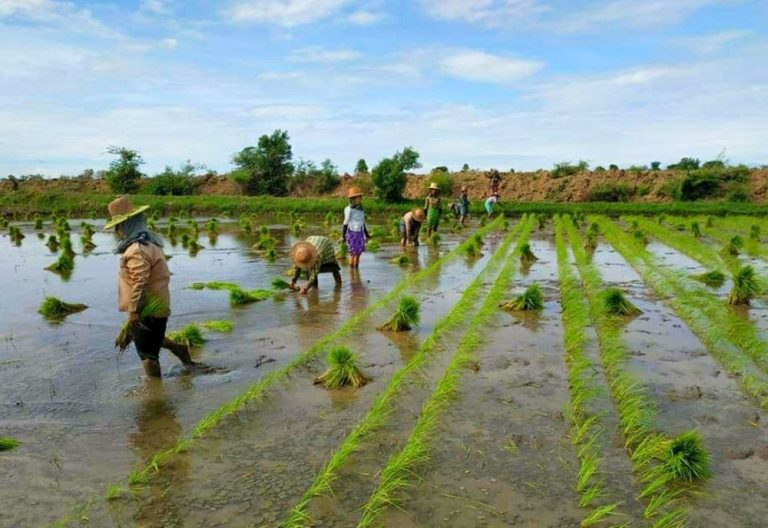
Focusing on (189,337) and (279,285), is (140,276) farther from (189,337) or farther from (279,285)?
(279,285)

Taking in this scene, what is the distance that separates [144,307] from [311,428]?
1.75m

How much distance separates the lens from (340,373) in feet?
15.7

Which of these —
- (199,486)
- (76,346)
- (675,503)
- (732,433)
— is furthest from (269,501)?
(76,346)

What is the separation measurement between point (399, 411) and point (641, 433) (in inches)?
62.4

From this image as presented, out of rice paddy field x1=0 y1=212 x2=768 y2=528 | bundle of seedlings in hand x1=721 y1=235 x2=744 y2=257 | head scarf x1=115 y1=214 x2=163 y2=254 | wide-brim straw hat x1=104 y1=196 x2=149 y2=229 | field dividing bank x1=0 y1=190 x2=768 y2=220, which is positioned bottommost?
rice paddy field x1=0 y1=212 x2=768 y2=528

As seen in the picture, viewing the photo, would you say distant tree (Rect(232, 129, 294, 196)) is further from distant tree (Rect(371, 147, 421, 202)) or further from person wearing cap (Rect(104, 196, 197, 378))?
person wearing cap (Rect(104, 196, 197, 378))

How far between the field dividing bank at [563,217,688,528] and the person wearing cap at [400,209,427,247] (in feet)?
24.5

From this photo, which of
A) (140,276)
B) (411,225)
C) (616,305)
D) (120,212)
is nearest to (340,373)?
(140,276)

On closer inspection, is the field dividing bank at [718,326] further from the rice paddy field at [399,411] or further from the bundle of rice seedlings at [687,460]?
the bundle of rice seedlings at [687,460]

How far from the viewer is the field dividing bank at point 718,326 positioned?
489 centimetres

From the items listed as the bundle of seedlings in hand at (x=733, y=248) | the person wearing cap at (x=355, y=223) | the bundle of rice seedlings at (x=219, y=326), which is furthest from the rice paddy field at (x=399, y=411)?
the bundle of seedlings in hand at (x=733, y=248)

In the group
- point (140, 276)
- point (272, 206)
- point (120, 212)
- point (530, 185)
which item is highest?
point (530, 185)

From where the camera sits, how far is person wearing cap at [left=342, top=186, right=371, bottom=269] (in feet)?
32.7

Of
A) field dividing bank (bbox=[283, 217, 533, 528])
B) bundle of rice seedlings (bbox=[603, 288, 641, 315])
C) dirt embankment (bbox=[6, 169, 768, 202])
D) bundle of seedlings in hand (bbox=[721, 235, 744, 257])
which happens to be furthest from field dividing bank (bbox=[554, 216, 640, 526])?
dirt embankment (bbox=[6, 169, 768, 202])
